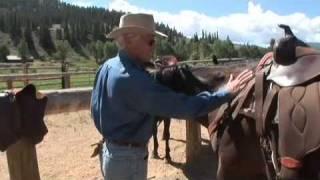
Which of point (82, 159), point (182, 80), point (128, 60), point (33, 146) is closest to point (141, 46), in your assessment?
point (128, 60)

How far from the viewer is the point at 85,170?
660 centimetres

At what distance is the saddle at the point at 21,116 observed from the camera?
3.07m

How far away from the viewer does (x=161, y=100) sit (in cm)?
255

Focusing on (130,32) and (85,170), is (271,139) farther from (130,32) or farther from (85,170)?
(85,170)

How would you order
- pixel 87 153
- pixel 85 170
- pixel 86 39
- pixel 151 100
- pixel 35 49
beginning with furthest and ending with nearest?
pixel 86 39
pixel 35 49
pixel 87 153
pixel 85 170
pixel 151 100

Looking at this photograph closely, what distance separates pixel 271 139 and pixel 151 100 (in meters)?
0.98

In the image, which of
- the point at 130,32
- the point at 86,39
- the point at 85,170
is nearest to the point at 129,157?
the point at 130,32

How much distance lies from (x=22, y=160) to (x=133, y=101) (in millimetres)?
1068

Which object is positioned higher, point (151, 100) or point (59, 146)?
point (151, 100)

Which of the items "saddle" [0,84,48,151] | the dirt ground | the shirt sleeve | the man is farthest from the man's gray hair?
the dirt ground

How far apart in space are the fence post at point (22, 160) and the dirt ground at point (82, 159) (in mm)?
2992

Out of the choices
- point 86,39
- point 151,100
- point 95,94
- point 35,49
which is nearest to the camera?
point 151,100

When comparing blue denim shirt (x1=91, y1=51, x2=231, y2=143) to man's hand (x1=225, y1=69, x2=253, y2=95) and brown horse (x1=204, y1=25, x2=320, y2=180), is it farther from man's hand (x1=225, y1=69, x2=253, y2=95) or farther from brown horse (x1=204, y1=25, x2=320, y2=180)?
brown horse (x1=204, y1=25, x2=320, y2=180)

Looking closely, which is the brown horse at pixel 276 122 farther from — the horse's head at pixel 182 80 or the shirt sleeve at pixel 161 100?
the shirt sleeve at pixel 161 100
